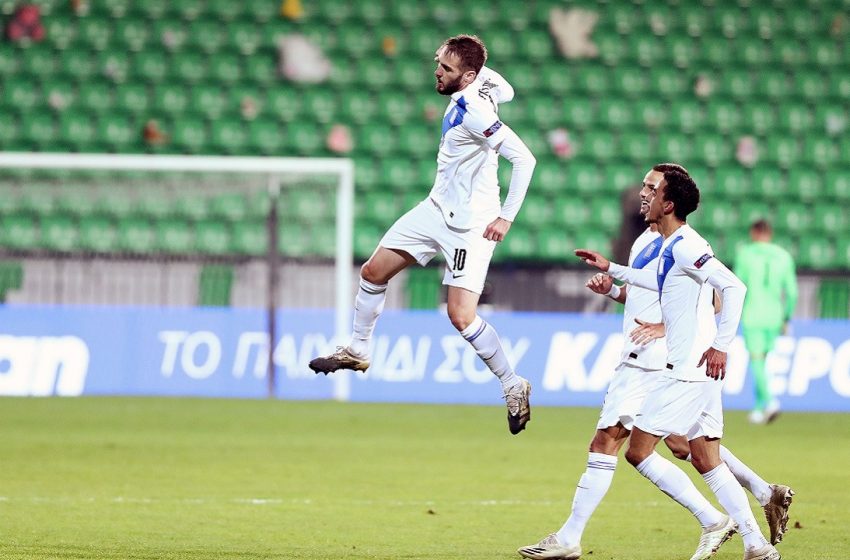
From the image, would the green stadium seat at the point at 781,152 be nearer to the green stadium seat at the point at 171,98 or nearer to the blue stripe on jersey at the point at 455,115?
the green stadium seat at the point at 171,98

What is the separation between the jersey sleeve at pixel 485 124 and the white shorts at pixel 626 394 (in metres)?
1.27

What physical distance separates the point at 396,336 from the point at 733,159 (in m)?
6.39

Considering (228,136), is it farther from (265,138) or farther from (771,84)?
(771,84)

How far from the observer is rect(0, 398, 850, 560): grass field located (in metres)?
7.54

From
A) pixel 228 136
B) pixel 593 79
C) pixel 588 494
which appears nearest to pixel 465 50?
pixel 588 494

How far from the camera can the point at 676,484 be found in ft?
23.1

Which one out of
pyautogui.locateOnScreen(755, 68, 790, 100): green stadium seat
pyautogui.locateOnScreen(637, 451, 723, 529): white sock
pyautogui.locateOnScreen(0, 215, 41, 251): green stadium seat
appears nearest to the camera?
pyautogui.locateOnScreen(637, 451, 723, 529): white sock

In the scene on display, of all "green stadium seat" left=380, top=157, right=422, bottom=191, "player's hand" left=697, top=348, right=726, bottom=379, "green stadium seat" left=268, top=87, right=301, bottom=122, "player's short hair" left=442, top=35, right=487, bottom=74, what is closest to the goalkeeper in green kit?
"green stadium seat" left=380, top=157, right=422, bottom=191

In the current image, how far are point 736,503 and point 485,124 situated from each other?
218 cm

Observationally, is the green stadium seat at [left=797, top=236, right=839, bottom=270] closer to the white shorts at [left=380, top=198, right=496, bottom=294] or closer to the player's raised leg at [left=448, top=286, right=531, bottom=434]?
the player's raised leg at [left=448, top=286, right=531, bottom=434]

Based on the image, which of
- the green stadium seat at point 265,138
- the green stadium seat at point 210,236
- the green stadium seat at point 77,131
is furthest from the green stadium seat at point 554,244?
the green stadium seat at point 77,131

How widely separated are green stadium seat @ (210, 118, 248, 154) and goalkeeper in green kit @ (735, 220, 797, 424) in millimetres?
7233

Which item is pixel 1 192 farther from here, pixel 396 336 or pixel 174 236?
pixel 396 336

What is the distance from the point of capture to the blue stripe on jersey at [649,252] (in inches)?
284
